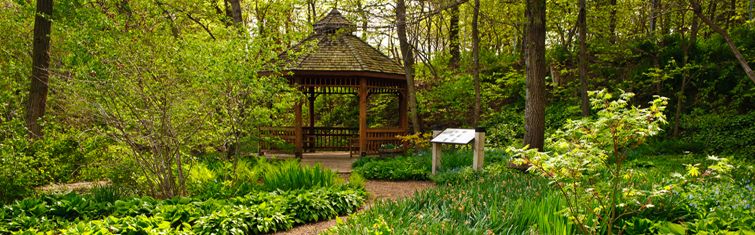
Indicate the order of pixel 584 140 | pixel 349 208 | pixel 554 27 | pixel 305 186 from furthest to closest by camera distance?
pixel 554 27, pixel 305 186, pixel 349 208, pixel 584 140

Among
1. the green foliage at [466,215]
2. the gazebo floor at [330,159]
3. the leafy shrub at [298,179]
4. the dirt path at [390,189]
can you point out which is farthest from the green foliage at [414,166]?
the green foliage at [466,215]

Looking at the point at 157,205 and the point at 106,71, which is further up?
the point at 106,71

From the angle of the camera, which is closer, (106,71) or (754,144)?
(106,71)

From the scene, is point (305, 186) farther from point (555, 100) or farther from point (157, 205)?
point (555, 100)

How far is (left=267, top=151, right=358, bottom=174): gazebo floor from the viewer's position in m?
11.3

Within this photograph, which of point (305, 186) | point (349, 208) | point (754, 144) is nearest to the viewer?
point (349, 208)

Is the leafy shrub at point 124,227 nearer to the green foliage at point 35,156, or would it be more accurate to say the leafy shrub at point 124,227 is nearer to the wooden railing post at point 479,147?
the green foliage at point 35,156

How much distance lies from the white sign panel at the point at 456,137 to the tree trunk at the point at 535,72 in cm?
100

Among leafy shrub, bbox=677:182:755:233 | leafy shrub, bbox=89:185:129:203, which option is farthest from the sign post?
leafy shrub, bbox=89:185:129:203

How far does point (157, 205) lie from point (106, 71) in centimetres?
245

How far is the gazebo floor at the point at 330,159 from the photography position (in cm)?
1127

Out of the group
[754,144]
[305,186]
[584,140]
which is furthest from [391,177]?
A: [754,144]

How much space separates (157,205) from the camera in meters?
5.29

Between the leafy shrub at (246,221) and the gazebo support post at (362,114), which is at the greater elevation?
the gazebo support post at (362,114)
